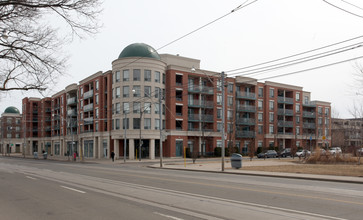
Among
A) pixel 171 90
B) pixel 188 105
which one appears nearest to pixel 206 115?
pixel 188 105

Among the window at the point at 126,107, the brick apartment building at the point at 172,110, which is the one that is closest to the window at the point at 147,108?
the brick apartment building at the point at 172,110

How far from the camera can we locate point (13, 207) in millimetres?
9812

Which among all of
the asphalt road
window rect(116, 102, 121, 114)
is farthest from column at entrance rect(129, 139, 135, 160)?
Answer: the asphalt road

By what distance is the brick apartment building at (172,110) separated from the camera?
5441 cm

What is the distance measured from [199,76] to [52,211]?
5342cm

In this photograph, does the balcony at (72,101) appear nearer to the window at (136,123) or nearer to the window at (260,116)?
the window at (136,123)

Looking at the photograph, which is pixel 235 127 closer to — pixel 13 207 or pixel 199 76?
pixel 199 76

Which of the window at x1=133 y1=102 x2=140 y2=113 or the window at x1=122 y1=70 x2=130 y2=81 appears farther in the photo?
the window at x1=122 y1=70 x2=130 y2=81

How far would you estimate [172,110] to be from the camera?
57406mm

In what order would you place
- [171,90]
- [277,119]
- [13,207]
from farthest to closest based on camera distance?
[277,119] < [171,90] < [13,207]

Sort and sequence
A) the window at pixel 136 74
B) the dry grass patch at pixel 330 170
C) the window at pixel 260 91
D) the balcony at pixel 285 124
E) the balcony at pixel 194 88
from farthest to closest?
the balcony at pixel 285 124 < the window at pixel 260 91 < the balcony at pixel 194 88 < the window at pixel 136 74 < the dry grass patch at pixel 330 170

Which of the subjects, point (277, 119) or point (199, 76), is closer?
point (199, 76)

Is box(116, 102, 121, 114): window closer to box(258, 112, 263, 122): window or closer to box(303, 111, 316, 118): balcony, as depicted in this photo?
box(258, 112, 263, 122): window

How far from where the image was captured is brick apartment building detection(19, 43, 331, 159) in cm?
5441
